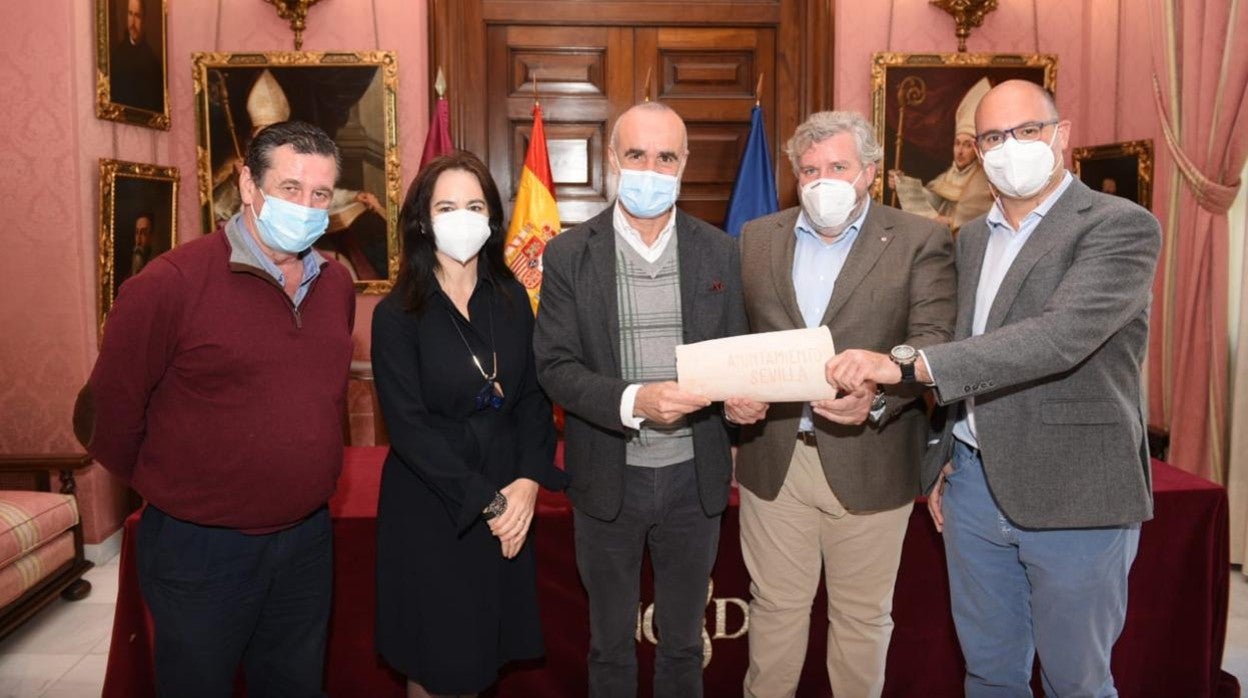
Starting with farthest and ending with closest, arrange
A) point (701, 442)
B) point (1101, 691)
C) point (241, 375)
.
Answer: point (701, 442)
point (1101, 691)
point (241, 375)

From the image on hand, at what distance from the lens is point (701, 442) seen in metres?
2.32

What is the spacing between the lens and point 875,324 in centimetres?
228

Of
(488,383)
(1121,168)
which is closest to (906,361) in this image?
(488,383)

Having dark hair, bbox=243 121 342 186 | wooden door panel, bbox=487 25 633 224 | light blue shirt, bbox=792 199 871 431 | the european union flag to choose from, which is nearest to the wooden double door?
wooden door panel, bbox=487 25 633 224

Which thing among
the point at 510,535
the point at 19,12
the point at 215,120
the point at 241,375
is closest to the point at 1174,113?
the point at 510,535

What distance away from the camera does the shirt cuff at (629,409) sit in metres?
2.19

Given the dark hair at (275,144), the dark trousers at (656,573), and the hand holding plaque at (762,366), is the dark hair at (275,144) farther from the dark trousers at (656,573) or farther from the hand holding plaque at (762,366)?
the dark trousers at (656,573)

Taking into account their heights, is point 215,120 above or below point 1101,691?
above

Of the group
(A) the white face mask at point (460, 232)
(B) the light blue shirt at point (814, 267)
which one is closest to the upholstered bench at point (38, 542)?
(A) the white face mask at point (460, 232)

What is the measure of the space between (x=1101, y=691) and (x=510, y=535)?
1.44m

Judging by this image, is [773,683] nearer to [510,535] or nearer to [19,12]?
[510,535]

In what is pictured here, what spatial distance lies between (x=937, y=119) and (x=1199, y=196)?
152 cm

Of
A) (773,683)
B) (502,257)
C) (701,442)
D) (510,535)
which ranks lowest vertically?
(773,683)

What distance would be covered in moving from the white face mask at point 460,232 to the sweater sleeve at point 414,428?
20cm
